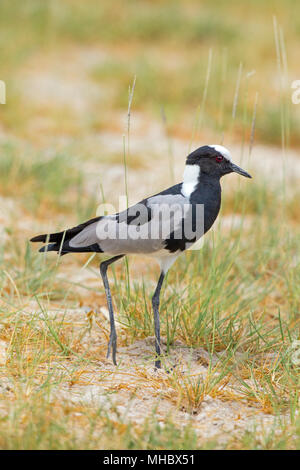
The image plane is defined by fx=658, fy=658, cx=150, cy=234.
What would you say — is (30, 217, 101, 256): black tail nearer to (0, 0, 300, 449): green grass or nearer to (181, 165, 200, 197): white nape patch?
(0, 0, 300, 449): green grass

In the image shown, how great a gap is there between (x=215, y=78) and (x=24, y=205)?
314cm

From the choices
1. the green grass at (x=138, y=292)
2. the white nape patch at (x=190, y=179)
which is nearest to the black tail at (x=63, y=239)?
the green grass at (x=138, y=292)

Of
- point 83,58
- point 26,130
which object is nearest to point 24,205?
point 26,130

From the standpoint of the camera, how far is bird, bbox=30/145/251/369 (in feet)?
7.55

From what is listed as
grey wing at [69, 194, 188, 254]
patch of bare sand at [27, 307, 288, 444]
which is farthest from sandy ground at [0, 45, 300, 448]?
grey wing at [69, 194, 188, 254]

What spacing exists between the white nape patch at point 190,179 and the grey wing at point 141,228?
34 mm

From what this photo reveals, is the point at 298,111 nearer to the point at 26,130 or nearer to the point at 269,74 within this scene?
the point at 269,74

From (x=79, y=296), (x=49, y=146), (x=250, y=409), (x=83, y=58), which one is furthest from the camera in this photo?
(x=83, y=58)

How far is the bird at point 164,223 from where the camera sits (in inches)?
90.7

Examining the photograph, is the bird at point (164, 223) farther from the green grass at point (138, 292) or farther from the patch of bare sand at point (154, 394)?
the green grass at point (138, 292)

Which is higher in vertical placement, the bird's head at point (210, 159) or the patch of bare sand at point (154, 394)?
the bird's head at point (210, 159)

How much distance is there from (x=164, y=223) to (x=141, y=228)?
9 centimetres

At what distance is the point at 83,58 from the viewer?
7457mm

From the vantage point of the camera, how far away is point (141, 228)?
2318 mm
